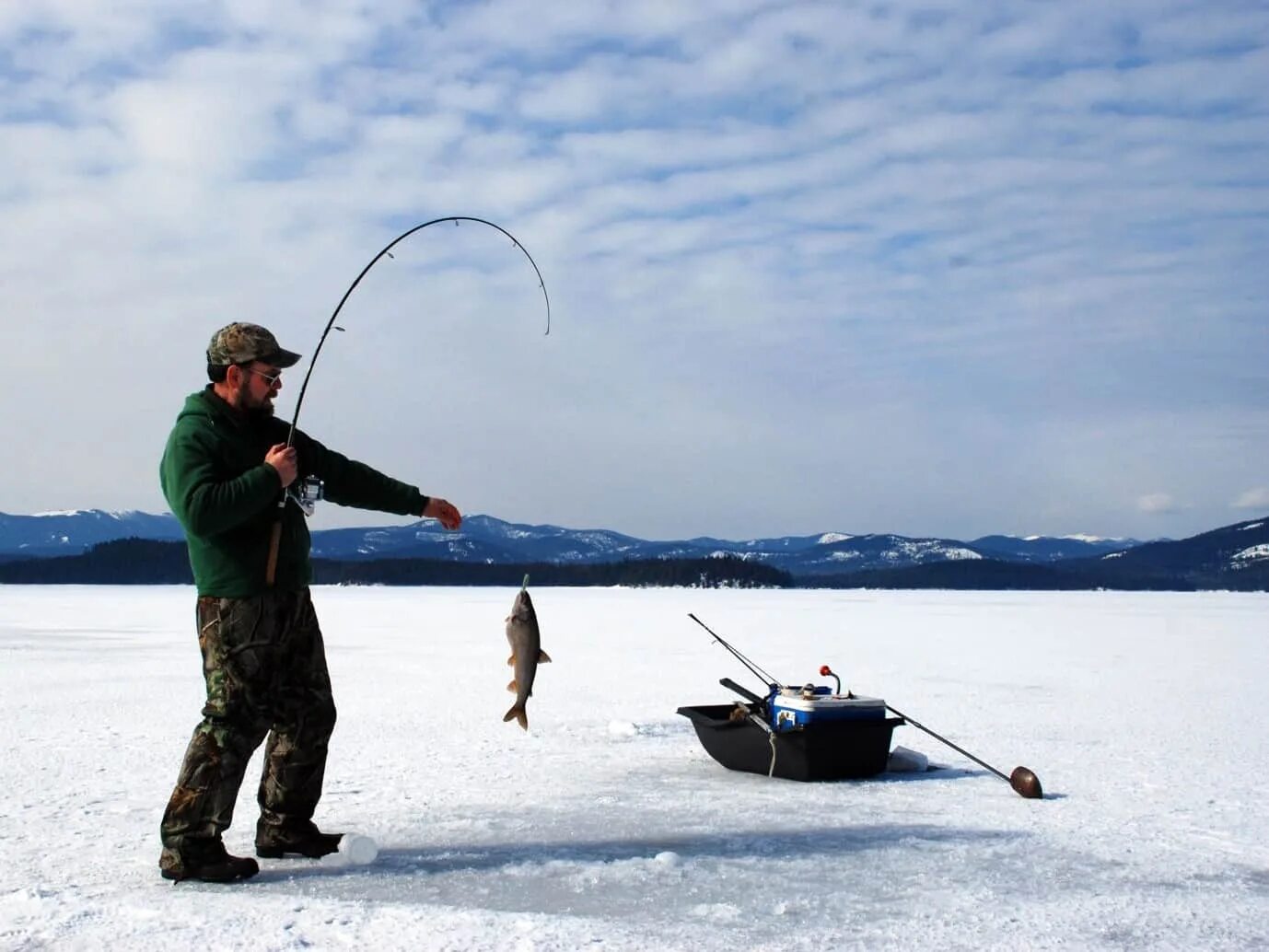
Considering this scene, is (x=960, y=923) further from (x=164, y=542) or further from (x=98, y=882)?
(x=164, y=542)

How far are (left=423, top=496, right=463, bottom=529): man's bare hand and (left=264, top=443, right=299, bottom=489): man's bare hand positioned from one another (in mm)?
747

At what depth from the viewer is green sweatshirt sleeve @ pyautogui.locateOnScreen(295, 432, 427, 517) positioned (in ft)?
13.7

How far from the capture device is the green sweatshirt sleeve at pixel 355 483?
13.7ft

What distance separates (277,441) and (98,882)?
153 cm

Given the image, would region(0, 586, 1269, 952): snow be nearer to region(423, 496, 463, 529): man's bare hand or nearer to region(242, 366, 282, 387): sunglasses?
region(423, 496, 463, 529): man's bare hand

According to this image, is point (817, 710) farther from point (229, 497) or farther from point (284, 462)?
point (229, 497)

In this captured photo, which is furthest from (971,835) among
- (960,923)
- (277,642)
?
(277,642)

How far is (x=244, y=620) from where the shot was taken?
3742mm

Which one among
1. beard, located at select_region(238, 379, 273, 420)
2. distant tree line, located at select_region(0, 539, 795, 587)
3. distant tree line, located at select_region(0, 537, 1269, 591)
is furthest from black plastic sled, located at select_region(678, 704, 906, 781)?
distant tree line, located at select_region(0, 539, 795, 587)

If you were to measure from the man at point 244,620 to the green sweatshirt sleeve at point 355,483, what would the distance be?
92 millimetres

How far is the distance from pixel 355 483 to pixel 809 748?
2797 millimetres

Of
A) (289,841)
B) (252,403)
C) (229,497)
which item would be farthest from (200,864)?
(252,403)

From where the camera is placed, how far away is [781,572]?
9081 cm

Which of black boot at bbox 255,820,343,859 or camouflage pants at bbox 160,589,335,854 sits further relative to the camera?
black boot at bbox 255,820,343,859
